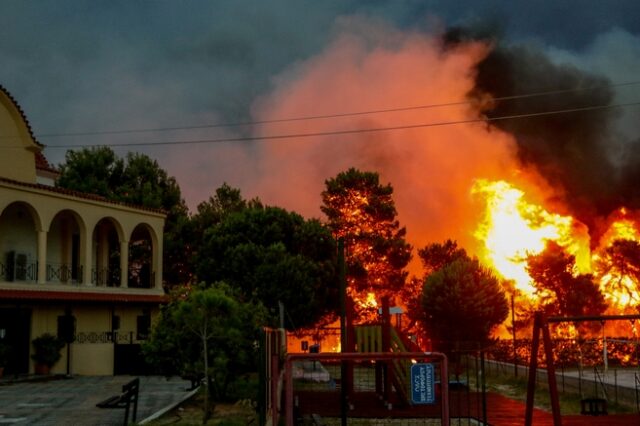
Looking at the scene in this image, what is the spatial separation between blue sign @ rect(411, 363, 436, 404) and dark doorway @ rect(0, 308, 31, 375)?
25.7 m

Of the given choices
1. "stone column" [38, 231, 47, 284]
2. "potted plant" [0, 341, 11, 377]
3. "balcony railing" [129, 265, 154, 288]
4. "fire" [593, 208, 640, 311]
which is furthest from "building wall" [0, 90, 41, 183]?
"fire" [593, 208, 640, 311]

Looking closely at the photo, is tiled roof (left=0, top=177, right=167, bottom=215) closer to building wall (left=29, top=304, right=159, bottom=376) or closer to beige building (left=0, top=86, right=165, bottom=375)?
beige building (left=0, top=86, right=165, bottom=375)

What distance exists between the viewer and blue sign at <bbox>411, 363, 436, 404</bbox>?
12.2 meters

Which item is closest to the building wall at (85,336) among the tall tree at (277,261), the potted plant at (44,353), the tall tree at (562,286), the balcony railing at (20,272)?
the potted plant at (44,353)

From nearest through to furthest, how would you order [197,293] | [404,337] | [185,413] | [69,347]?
1. [197,293]
2. [185,413]
3. [404,337]
4. [69,347]

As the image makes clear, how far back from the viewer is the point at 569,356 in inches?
1474

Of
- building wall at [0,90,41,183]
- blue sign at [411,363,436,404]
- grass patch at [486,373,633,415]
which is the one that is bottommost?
grass patch at [486,373,633,415]

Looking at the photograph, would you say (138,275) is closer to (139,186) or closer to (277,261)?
(139,186)

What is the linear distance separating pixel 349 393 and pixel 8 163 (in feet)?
80.2

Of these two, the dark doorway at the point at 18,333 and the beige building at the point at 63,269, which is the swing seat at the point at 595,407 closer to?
the beige building at the point at 63,269

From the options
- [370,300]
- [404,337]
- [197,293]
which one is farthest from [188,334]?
[370,300]

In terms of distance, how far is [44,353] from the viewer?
111 ft

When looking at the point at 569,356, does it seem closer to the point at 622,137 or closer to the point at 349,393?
the point at 349,393

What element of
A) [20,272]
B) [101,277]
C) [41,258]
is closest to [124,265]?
A: [101,277]
